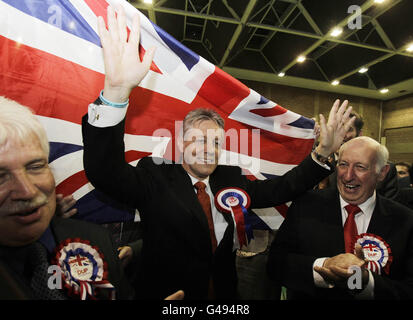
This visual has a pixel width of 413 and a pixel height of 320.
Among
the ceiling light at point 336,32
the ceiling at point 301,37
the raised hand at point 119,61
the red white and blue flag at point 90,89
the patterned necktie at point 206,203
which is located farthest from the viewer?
the ceiling light at point 336,32

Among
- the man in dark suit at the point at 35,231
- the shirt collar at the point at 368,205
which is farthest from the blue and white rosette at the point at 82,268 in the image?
the shirt collar at the point at 368,205

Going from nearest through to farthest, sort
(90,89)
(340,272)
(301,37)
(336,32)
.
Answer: (340,272)
(90,89)
(336,32)
(301,37)

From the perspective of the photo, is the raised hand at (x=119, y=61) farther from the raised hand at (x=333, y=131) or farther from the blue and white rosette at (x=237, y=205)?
the raised hand at (x=333, y=131)

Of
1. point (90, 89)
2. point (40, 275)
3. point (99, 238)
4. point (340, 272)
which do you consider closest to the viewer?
point (40, 275)

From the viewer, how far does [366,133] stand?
8891mm

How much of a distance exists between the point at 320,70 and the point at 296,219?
6.66 meters

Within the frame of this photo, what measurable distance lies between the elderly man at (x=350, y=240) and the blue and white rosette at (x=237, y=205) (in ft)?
1.18

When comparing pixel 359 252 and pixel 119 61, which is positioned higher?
pixel 119 61

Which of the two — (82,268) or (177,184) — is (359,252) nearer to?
(177,184)

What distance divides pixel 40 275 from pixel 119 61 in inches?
28.6

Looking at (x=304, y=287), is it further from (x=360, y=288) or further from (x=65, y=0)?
(x=65, y=0)

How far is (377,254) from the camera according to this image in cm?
121

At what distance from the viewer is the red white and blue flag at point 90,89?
3.46 ft

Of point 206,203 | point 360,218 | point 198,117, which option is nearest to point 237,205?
point 206,203
